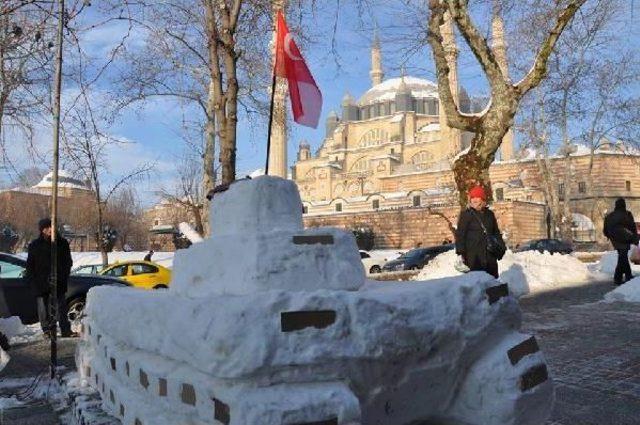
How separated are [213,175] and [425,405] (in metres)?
15.5

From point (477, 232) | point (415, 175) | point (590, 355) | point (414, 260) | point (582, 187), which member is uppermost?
point (415, 175)

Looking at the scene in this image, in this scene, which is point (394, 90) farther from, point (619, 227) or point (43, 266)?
point (43, 266)

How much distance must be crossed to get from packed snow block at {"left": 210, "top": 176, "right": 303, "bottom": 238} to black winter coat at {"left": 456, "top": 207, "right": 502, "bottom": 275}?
4280mm

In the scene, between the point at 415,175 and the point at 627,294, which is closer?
the point at 627,294

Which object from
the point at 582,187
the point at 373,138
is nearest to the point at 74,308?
the point at 582,187

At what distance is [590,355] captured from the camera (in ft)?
19.5

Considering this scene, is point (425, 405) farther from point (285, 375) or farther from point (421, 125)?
point (421, 125)

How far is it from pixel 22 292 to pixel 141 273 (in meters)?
9.49

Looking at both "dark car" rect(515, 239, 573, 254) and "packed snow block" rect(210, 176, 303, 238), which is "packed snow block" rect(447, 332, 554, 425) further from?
"dark car" rect(515, 239, 573, 254)

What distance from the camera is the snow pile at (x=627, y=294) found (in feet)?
32.1

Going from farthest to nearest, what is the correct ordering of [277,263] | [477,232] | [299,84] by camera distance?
[477,232] → [299,84] → [277,263]

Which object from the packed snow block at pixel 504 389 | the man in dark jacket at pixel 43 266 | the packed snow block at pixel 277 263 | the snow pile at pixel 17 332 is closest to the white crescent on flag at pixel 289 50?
the packed snow block at pixel 277 263

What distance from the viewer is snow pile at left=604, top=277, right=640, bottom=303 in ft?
32.1

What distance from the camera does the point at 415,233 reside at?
223ft
